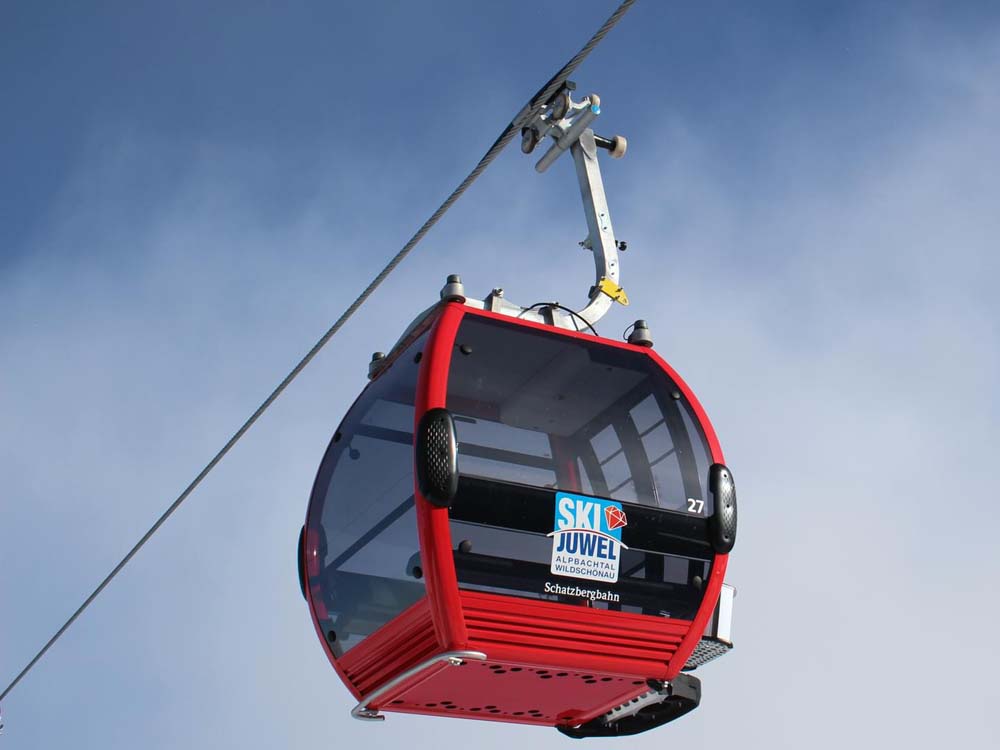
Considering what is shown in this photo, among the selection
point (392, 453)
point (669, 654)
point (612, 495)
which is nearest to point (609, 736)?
point (669, 654)

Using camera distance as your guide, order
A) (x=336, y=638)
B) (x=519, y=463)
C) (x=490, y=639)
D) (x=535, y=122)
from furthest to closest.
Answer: (x=535, y=122)
(x=336, y=638)
(x=519, y=463)
(x=490, y=639)

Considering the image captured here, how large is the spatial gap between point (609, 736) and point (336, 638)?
127cm

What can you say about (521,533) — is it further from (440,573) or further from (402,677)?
(402,677)

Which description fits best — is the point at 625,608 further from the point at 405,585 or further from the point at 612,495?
the point at 405,585

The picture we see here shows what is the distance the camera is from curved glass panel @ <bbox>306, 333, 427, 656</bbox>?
5121 mm

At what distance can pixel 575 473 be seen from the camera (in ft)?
17.6

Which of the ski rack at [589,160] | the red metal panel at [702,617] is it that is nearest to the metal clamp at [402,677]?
the red metal panel at [702,617]

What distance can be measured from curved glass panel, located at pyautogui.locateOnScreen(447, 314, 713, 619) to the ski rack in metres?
0.51

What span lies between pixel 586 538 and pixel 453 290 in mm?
1136

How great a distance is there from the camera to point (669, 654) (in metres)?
5.24

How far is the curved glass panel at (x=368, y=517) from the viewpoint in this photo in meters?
5.12

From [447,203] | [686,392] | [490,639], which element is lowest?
[490,639]

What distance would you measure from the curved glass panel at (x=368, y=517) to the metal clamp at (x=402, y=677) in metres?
0.22

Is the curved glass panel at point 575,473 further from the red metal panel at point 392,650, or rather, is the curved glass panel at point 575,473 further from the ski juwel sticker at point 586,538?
the red metal panel at point 392,650
